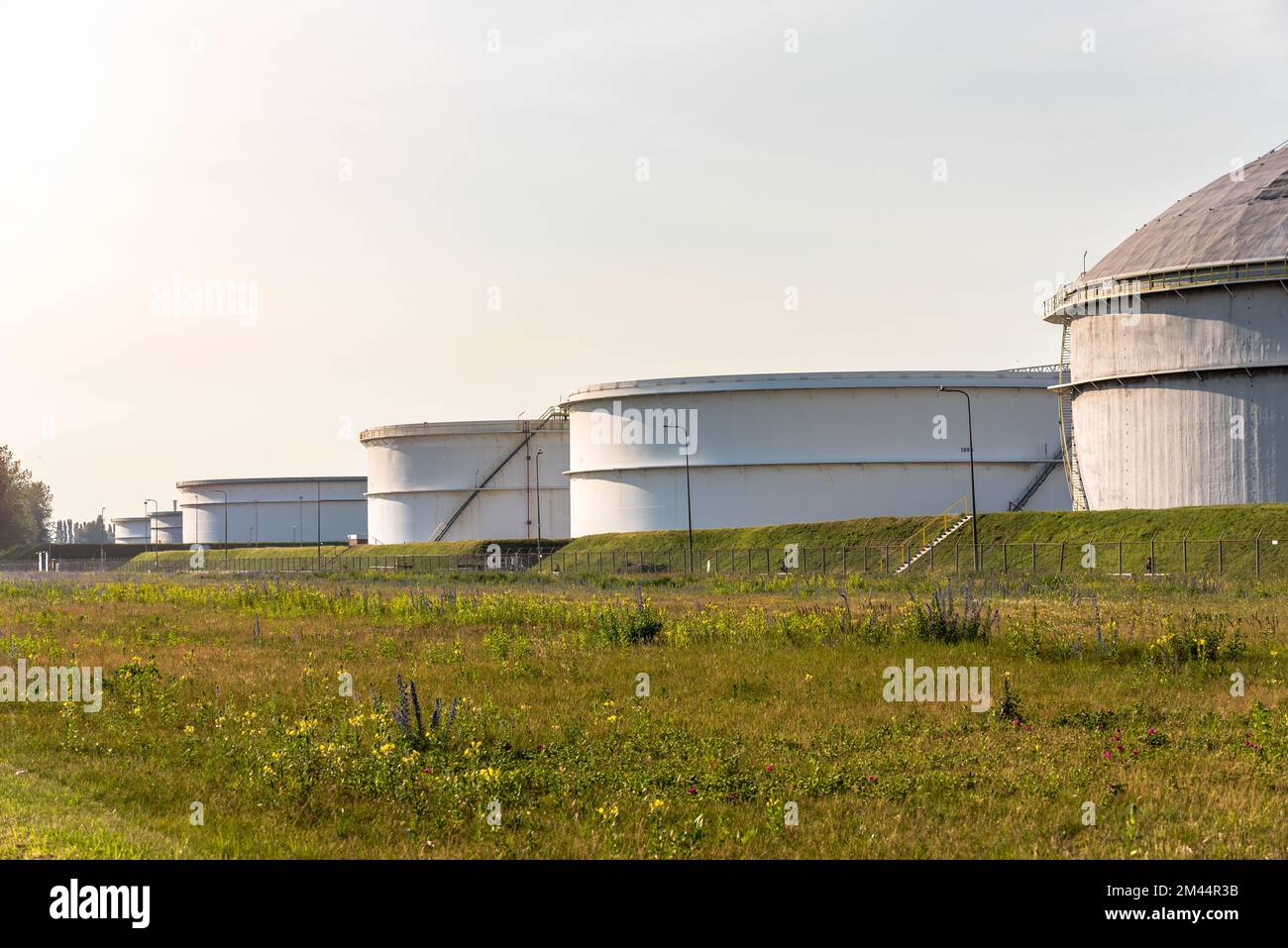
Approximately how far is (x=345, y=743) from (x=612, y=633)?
10.9 metres

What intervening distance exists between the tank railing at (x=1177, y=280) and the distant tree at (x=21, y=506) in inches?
4523

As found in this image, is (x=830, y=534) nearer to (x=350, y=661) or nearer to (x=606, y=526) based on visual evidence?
(x=606, y=526)

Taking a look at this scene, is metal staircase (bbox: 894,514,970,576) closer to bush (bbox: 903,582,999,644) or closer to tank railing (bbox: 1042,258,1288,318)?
tank railing (bbox: 1042,258,1288,318)

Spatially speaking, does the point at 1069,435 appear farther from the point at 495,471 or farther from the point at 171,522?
the point at 171,522

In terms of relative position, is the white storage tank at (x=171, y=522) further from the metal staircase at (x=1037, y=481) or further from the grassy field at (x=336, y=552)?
the metal staircase at (x=1037, y=481)

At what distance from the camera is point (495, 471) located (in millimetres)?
95438

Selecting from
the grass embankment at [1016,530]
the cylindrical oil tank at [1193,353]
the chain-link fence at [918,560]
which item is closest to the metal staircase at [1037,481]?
the grass embankment at [1016,530]

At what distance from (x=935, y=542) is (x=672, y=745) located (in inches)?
1923

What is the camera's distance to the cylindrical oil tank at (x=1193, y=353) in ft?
172

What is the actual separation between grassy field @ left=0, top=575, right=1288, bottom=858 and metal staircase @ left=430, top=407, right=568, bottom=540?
69701mm

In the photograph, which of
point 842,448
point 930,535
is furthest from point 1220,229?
point 842,448

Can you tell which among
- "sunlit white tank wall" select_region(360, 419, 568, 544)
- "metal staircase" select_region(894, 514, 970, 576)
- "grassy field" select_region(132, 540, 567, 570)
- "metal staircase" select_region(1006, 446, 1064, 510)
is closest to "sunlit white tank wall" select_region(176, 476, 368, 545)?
"grassy field" select_region(132, 540, 567, 570)

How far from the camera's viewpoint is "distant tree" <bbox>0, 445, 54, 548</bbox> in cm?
13775
